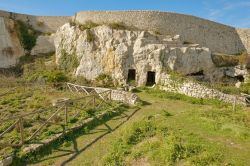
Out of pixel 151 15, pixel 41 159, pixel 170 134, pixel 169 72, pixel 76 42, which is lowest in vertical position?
pixel 41 159

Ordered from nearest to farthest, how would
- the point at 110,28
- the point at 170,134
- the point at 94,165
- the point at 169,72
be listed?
the point at 94,165 → the point at 170,134 → the point at 169,72 → the point at 110,28

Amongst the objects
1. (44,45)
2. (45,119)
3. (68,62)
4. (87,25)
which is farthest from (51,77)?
(45,119)

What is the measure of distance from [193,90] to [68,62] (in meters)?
12.7

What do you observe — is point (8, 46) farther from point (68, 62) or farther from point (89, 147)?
point (89, 147)

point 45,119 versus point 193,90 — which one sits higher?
point 193,90

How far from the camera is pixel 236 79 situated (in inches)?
977

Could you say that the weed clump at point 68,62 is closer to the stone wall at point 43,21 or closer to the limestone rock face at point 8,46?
the limestone rock face at point 8,46

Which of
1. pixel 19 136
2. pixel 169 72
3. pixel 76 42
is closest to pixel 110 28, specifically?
pixel 76 42

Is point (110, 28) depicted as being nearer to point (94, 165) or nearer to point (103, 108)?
point (103, 108)

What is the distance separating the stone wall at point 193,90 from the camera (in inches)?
693

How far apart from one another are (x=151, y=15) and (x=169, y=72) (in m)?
7.03

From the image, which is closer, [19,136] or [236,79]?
[19,136]

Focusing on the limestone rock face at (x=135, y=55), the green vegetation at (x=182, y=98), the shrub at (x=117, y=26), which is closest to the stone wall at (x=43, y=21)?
the limestone rock face at (x=135, y=55)

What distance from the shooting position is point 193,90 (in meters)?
19.4
